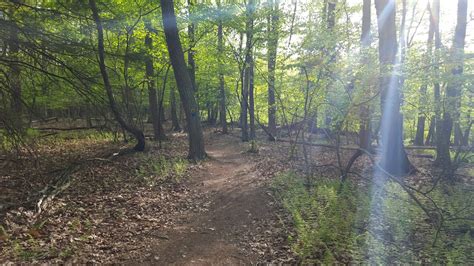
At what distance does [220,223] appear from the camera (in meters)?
6.00

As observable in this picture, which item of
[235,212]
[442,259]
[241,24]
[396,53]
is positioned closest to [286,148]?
[241,24]

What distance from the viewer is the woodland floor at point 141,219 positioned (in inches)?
177

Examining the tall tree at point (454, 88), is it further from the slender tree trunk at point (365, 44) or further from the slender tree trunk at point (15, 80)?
the slender tree trunk at point (15, 80)

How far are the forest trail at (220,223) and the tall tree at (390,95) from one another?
434cm

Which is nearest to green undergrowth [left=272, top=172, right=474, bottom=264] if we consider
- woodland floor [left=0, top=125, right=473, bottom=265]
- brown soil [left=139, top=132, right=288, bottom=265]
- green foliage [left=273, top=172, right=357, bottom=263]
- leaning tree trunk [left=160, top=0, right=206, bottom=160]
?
green foliage [left=273, top=172, right=357, bottom=263]

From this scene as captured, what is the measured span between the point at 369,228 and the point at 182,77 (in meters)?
8.18

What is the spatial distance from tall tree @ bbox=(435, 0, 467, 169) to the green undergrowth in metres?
2.23

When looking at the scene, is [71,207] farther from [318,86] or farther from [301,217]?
[318,86]

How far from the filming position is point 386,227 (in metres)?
5.67

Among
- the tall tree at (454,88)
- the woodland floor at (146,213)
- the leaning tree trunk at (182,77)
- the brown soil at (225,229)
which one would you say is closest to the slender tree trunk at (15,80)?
the woodland floor at (146,213)

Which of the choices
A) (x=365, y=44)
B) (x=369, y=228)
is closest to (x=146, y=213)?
(x=369, y=228)

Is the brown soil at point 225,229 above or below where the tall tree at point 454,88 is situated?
below

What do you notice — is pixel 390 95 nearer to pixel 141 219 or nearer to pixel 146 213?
pixel 146 213

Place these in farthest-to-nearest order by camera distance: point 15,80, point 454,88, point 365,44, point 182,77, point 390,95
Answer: point 182,77 < point 365,44 < point 390,95 < point 454,88 < point 15,80
